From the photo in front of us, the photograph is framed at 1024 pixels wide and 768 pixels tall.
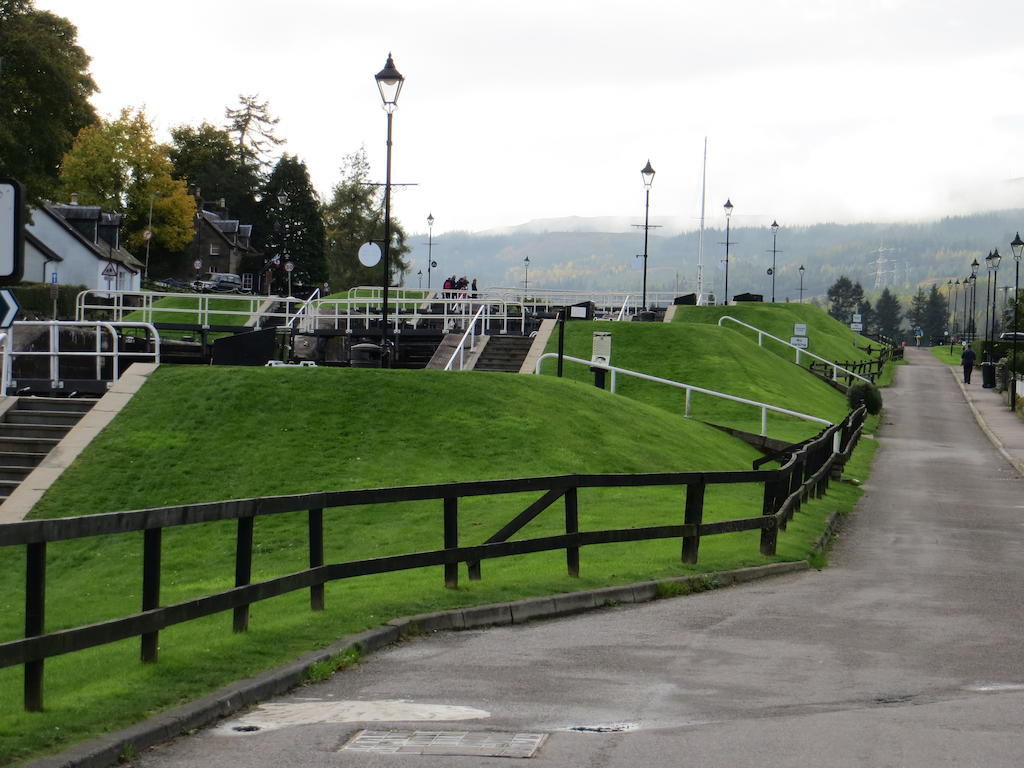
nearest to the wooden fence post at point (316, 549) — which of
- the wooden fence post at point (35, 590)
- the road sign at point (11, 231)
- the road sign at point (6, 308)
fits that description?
the road sign at point (6, 308)

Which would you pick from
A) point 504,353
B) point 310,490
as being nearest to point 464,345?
point 504,353

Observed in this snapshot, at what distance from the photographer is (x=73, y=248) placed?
3162 inches

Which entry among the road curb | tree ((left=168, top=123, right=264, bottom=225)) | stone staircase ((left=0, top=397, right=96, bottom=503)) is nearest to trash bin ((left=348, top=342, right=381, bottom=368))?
stone staircase ((left=0, top=397, right=96, bottom=503))

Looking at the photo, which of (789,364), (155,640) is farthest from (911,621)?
(789,364)

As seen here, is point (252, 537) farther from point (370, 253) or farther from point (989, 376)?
point (989, 376)

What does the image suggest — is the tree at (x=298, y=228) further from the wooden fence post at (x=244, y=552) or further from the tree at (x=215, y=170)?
the wooden fence post at (x=244, y=552)

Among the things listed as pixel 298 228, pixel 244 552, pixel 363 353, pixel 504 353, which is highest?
pixel 298 228

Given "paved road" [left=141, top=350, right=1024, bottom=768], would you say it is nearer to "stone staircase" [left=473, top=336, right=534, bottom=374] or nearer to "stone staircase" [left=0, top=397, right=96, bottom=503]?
"stone staircase" [left=0, top=397, right=96, bottom=503]

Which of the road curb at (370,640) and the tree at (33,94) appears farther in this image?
the tree at (33,94)

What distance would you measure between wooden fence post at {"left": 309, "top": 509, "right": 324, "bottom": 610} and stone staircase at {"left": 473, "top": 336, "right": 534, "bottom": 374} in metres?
28.7

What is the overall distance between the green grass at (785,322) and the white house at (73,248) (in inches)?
1415

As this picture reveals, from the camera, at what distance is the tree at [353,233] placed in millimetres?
115312

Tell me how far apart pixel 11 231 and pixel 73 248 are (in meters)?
77.5

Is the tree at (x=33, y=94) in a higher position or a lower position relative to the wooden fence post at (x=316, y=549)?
higher
